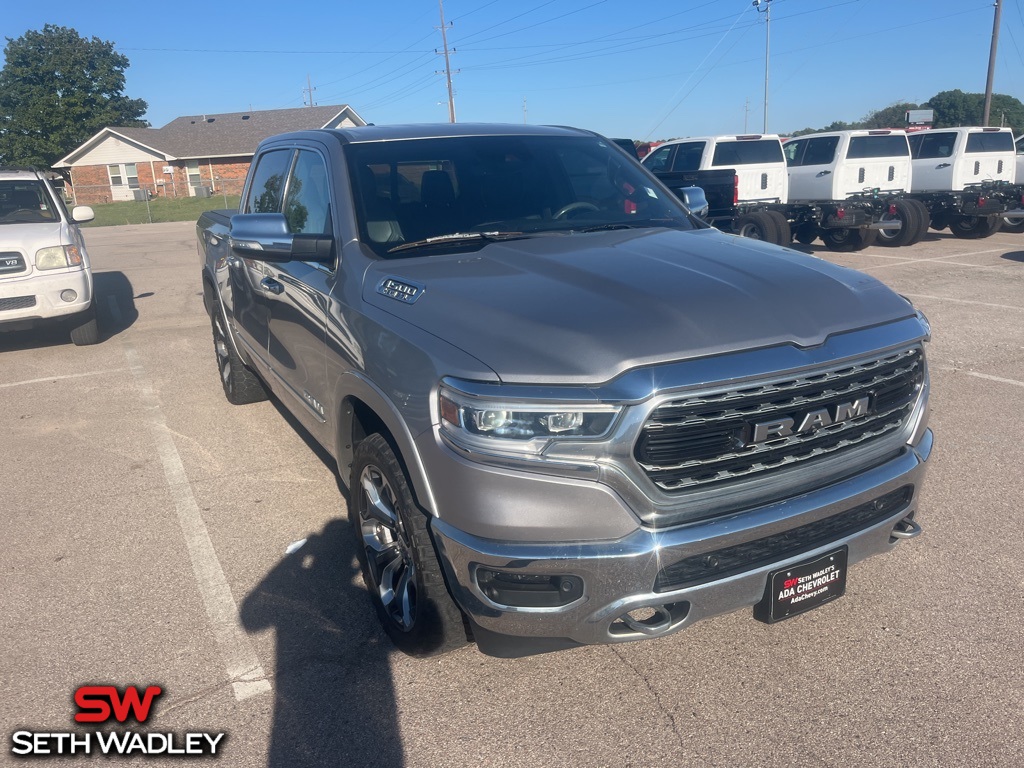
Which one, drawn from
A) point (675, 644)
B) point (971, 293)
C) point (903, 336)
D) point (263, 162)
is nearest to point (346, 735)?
point (675, 644)

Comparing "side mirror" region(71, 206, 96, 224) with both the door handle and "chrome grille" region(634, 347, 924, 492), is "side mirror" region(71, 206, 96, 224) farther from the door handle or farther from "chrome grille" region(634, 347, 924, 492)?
"chrome grille" region(634, 347, 924, 492)

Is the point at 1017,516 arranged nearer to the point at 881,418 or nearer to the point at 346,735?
the point at 881,418

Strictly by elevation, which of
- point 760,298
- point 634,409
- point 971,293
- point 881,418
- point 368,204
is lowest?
point 971,293

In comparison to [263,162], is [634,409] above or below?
below

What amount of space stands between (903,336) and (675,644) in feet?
4.69

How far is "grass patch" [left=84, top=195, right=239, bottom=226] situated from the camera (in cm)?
3566

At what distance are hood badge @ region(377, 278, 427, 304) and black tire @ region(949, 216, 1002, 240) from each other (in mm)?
16601

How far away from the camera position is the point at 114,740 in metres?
2.93

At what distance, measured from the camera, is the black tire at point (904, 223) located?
49.9 ft

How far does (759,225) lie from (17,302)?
437 inches

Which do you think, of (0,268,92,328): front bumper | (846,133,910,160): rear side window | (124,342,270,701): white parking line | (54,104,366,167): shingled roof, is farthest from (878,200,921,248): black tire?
(54,104,366,167): shingled roof

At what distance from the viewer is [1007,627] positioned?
3.29 m

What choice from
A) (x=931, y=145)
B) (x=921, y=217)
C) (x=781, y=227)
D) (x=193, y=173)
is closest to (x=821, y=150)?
(x=921, y=217)

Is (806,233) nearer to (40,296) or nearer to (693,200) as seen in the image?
(693,200)
